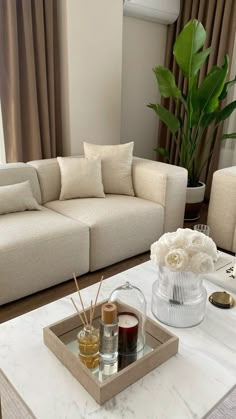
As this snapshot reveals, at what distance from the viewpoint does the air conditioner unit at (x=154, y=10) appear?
10.3 ft

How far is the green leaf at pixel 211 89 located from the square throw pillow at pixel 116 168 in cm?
75

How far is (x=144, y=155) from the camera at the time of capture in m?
4.03

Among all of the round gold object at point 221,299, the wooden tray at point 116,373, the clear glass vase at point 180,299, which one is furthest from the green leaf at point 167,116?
the wooden tray at point 116,373

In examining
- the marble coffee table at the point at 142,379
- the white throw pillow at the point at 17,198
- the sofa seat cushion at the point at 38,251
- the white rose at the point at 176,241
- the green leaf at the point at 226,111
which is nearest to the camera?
the marble coffee table at the point at 142,379

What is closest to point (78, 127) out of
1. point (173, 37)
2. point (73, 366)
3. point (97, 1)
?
point (97, 1)

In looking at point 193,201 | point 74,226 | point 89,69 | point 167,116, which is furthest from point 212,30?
point 74,226

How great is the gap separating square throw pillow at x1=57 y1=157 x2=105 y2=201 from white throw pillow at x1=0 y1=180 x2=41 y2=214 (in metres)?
0.29

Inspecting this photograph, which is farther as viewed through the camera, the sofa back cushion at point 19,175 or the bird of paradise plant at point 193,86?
the bird of paradise plant at point 193,86

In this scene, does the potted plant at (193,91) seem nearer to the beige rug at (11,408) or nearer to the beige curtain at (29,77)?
the beige curtain at (29,77)

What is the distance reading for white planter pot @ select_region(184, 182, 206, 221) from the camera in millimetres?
3074

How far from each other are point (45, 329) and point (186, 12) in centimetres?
352

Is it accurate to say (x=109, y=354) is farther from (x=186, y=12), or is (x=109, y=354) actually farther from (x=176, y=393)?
(x=186, y=12)

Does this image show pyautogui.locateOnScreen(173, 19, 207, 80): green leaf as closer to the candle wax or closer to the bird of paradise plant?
the bird of paradise plant

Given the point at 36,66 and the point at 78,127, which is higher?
the point at 36,66
